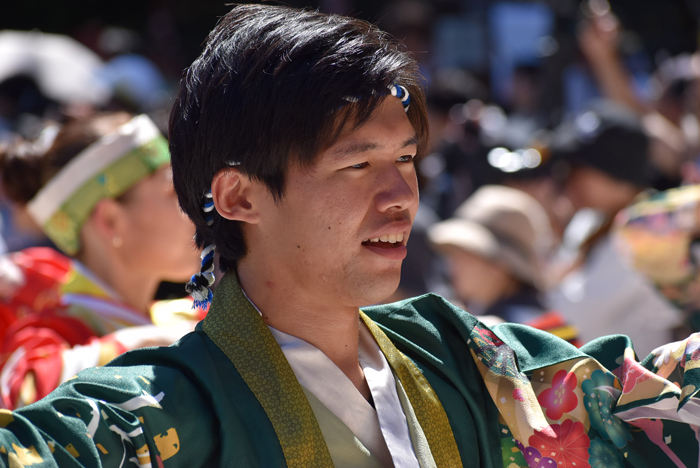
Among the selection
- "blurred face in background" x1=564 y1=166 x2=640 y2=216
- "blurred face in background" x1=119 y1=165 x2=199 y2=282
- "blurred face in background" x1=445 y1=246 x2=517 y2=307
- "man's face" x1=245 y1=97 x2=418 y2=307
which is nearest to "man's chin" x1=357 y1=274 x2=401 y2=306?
"man's face" x1=245 y1=97 x2=418 y2=307

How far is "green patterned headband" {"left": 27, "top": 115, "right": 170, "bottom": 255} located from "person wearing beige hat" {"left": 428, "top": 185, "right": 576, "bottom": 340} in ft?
5.44

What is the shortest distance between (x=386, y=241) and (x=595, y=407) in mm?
522

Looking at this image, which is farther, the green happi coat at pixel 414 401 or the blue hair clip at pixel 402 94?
the blue hair clip at pixel 402 94

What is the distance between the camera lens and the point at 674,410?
1.44m

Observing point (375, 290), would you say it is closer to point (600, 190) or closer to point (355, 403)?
point (355, 403)

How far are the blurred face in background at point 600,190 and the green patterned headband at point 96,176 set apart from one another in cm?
219

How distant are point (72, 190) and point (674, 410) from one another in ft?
6.94

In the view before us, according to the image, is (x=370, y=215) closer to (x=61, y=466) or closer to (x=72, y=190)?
(x=61, y=466)

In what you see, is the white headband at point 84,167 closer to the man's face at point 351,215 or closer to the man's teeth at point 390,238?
the man's face at point 351,215

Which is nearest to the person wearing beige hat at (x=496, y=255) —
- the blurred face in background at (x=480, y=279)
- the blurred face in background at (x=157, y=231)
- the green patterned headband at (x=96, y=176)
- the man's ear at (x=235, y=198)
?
the blurred face in background at (x=480, y=279)

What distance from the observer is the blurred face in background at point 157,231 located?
8.78ft

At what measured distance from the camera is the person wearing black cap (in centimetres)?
343

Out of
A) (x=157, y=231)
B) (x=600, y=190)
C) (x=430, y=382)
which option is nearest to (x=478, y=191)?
(x=600, y=190)

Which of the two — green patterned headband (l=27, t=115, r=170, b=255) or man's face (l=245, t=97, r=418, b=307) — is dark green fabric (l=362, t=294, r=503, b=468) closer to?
man's face (l=245, t=97, r=418, b=307)
